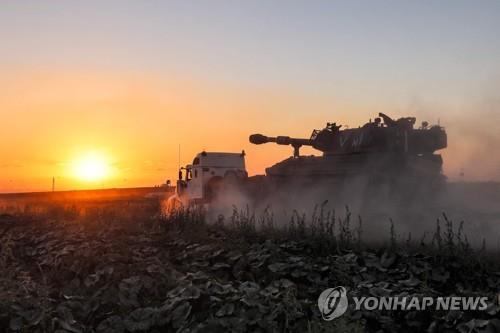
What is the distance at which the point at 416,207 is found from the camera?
1592 centimetres

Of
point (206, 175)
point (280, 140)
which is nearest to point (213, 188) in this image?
point (206, 175)

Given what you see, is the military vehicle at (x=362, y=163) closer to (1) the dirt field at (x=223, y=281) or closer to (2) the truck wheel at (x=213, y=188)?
(2) the truck wheel at (x=213, y=188)

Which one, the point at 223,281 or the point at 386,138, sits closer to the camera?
the point at 223,281

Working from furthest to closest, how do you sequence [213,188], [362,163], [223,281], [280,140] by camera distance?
1. [213,188]
2. [280,140]
3. [362,163]
4. [223,281]

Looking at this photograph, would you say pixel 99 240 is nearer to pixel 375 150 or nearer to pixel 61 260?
pixel 61 260

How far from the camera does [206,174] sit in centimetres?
2466

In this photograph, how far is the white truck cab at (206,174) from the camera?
2391 centimetres

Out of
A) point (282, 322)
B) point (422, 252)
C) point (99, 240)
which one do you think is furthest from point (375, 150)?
point (282, 322)

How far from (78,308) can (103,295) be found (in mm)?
363

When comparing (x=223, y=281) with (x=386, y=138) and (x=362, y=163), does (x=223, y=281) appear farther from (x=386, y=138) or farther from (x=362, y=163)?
(x=386, y=138)

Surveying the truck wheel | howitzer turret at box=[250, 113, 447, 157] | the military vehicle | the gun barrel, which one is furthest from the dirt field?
the truck wheel

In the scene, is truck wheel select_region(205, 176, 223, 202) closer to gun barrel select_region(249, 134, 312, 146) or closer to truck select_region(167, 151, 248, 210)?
truck select_region(167, 151, 248, 210)

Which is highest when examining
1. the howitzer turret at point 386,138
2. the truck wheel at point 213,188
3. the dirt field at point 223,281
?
the howitzer turret at point 386,138

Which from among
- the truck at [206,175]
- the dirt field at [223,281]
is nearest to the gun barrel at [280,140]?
the truck at [206,175]
